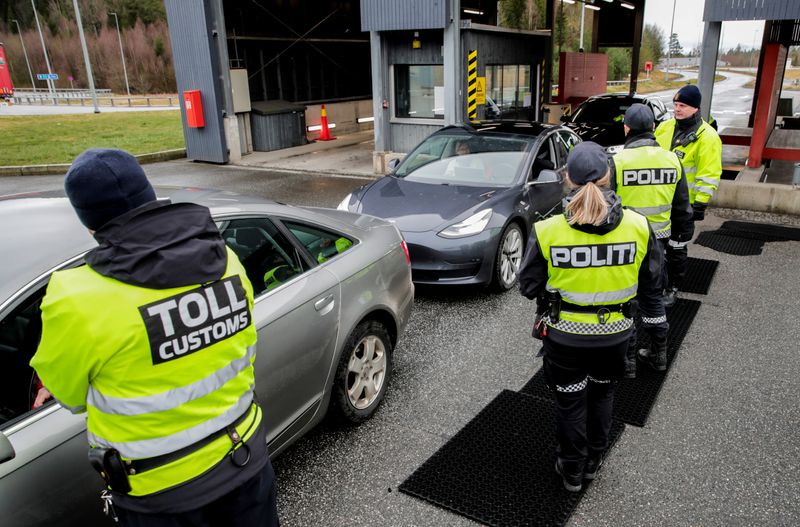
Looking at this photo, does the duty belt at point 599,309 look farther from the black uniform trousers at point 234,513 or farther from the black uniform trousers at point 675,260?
the black uniform trousers at point 675,260

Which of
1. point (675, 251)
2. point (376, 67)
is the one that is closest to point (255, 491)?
point (675, 251)

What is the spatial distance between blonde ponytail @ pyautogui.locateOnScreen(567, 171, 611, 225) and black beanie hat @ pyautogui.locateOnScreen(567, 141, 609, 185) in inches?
3.4

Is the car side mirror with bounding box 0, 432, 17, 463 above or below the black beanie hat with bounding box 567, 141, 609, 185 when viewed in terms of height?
below

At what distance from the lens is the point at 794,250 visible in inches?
287

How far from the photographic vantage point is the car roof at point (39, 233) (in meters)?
2.35

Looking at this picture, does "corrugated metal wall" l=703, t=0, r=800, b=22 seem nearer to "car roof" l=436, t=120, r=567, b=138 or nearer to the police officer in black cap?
"car roof" l=436, t=120, r=567, b=138

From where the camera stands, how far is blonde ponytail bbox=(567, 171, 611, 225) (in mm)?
2789

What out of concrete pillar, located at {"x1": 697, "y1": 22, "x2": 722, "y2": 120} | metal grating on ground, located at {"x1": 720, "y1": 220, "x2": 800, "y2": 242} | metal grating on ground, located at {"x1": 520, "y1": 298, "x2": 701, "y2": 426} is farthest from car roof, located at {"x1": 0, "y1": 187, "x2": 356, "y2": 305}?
concrete pillar, located at {"x1": 697, "y1": 22, "x2": 722, "y2": 120}

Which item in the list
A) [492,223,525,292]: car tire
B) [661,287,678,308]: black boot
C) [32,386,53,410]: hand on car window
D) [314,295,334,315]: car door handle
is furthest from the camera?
[492,223,525,292]: car tire

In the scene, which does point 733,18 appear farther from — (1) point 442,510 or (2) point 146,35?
(2) point 146,35

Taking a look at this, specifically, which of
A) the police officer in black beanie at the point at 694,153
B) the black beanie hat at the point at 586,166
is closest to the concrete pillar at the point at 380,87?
the police officer in black beanie at the point at 694,153

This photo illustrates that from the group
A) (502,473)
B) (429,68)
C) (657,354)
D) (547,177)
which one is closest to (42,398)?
(502,473)

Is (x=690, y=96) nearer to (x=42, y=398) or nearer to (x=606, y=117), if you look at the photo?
(x=42, y=398)

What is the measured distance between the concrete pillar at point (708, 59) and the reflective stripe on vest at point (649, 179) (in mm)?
5280
